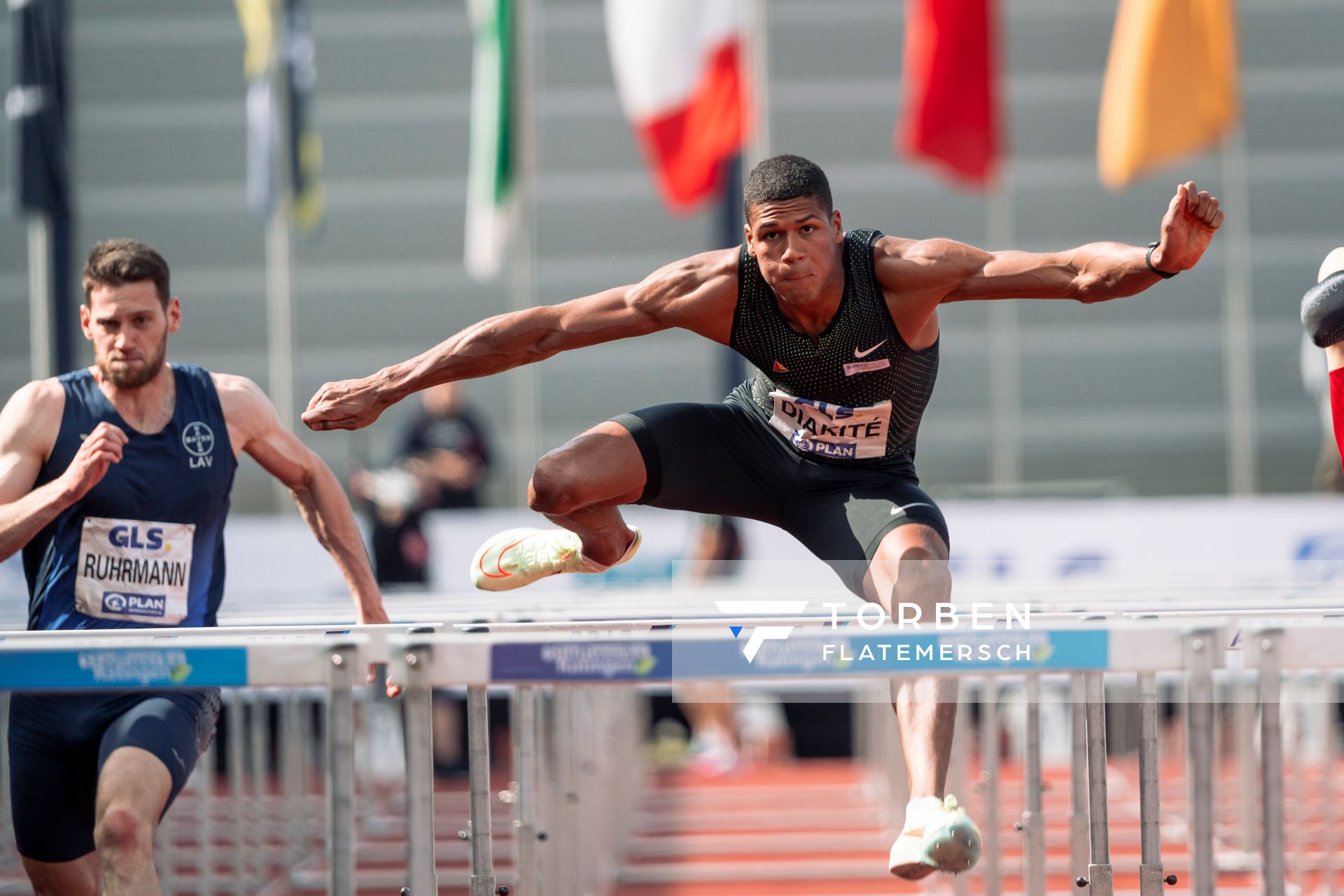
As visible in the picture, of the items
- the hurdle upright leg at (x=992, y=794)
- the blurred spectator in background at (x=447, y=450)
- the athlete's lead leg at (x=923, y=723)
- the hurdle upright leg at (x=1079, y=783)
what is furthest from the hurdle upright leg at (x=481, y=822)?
the blurred spectator in background at (x=447, y=450)

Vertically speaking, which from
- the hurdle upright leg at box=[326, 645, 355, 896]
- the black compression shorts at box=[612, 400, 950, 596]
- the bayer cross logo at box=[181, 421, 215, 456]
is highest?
the bayer cross logo at box=[181, 421, 215, 456]

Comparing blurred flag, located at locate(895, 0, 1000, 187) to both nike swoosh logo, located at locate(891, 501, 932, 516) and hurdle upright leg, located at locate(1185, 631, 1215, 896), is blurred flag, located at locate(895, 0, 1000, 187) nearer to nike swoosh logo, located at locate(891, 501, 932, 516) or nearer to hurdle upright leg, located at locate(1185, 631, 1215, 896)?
nike swoosh logo, located at locate(891, 501, 932, 516)

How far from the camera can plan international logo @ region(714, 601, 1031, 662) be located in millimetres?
2648

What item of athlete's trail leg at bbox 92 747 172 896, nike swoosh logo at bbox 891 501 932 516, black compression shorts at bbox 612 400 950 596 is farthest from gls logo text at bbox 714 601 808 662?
athlete's trail leg at bbox 92 747 172 896

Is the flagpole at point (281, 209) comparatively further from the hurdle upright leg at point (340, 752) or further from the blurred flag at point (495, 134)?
the hurdle upright leg at point (340, 752)

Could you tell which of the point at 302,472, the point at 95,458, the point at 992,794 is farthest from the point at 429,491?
the point at 95,458

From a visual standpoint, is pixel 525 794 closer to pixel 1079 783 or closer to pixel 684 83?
pixel 1079 783

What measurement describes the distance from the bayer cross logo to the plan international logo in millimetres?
1478

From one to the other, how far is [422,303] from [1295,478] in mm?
9262

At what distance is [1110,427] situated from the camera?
15.4 meters

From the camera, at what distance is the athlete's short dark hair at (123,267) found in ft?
12.4

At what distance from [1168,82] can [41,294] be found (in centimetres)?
912

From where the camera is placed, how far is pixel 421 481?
976 cm

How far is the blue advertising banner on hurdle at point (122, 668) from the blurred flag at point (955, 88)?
31.6 feet
